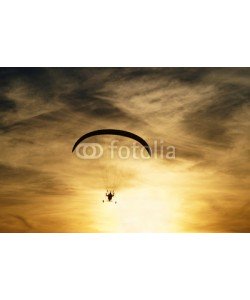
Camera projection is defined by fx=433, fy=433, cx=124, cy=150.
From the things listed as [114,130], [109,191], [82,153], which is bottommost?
[109,191]

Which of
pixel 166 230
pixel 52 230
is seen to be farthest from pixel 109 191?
pixel 52 230

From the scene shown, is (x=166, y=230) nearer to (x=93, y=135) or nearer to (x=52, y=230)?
(x=52, y=230)

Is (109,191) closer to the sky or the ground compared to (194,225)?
closer to the ground

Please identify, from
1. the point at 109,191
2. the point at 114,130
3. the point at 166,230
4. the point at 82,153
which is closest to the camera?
the point at 114,130

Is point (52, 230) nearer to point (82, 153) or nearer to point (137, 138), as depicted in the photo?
point (82, 153)

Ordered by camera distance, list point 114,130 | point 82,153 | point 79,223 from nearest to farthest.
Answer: point 114,130
point 82,153
point 79,223

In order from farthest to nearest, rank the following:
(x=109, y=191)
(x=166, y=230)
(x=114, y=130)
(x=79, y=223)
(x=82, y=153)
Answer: (x=79, y=223), (x=166, y=230), (x=82, y=153), (x=109, y=191), (x=114, y=130)

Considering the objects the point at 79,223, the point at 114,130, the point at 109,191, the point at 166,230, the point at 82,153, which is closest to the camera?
the point at 114,130

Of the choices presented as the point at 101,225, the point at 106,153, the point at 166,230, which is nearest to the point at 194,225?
the point at 166,230

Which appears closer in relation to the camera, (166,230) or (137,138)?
(137,138)
